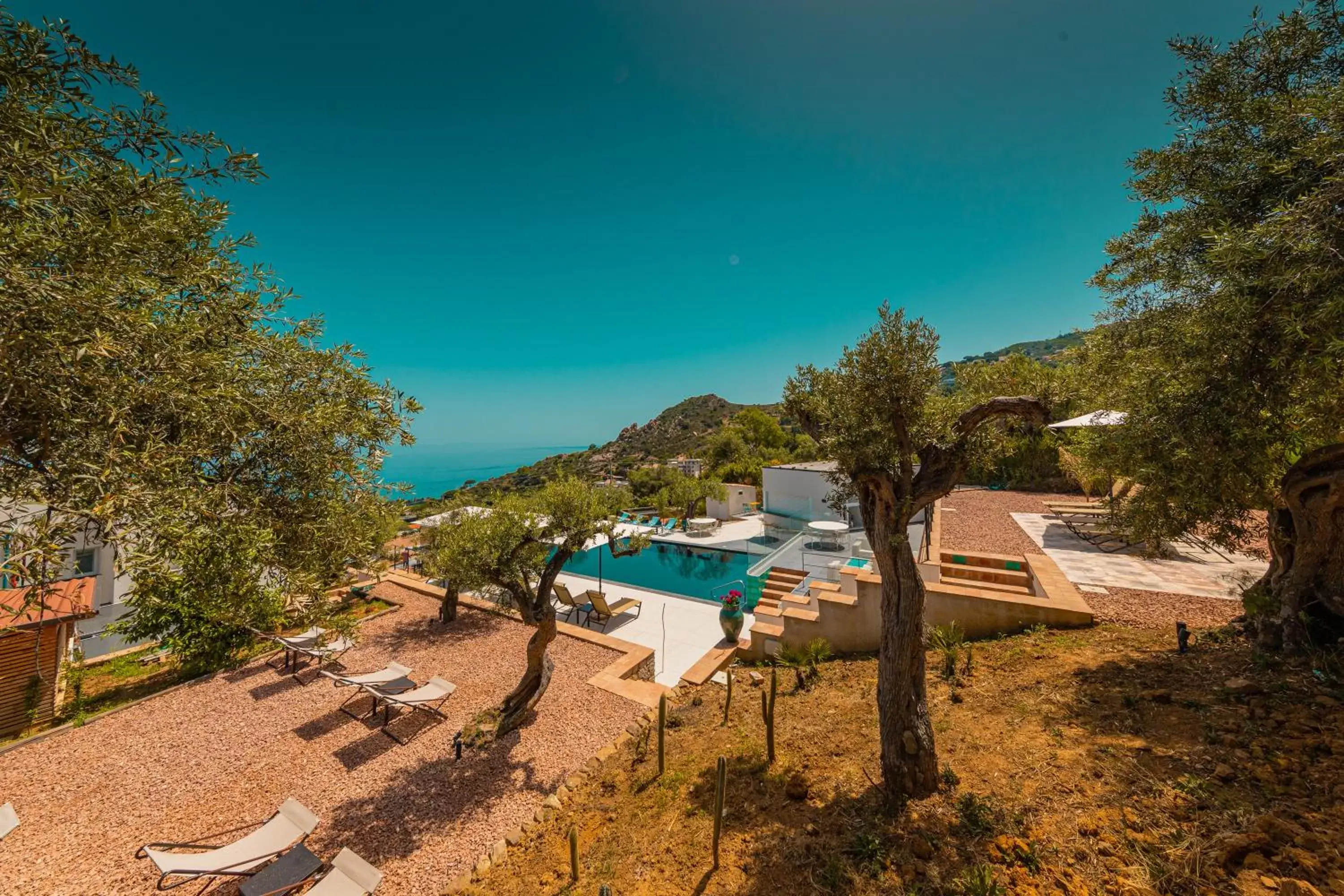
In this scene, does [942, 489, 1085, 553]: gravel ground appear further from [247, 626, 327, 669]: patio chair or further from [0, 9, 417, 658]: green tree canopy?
[247, 626, 327, 669]: patio chair

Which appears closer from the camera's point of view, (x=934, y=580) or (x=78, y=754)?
(x=78, y=754)

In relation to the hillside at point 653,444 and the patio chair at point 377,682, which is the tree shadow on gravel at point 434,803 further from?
the hillside at point 653,444

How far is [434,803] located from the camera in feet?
18.4

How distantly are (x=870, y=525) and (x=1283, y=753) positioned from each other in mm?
3334

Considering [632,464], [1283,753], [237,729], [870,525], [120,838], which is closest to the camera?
[1283,753]

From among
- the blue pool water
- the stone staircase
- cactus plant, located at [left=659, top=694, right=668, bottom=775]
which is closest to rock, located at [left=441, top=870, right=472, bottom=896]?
cactus plant, located at [left=659, top=694, right=668, bottom=775]

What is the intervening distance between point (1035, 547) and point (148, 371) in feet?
49.8

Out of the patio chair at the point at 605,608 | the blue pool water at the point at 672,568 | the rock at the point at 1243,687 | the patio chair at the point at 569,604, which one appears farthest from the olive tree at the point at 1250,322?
the blue pool water at the point at 672,568

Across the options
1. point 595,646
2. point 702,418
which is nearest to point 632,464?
point 702,418

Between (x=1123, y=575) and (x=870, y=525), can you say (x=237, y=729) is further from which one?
(x=1123, y=575)

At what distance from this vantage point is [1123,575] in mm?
8461

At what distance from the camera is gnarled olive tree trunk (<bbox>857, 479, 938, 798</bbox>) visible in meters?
3.91

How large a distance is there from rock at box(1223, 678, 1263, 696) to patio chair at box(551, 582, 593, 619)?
11.9 meters

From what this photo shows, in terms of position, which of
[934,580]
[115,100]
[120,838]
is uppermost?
[115,100]
